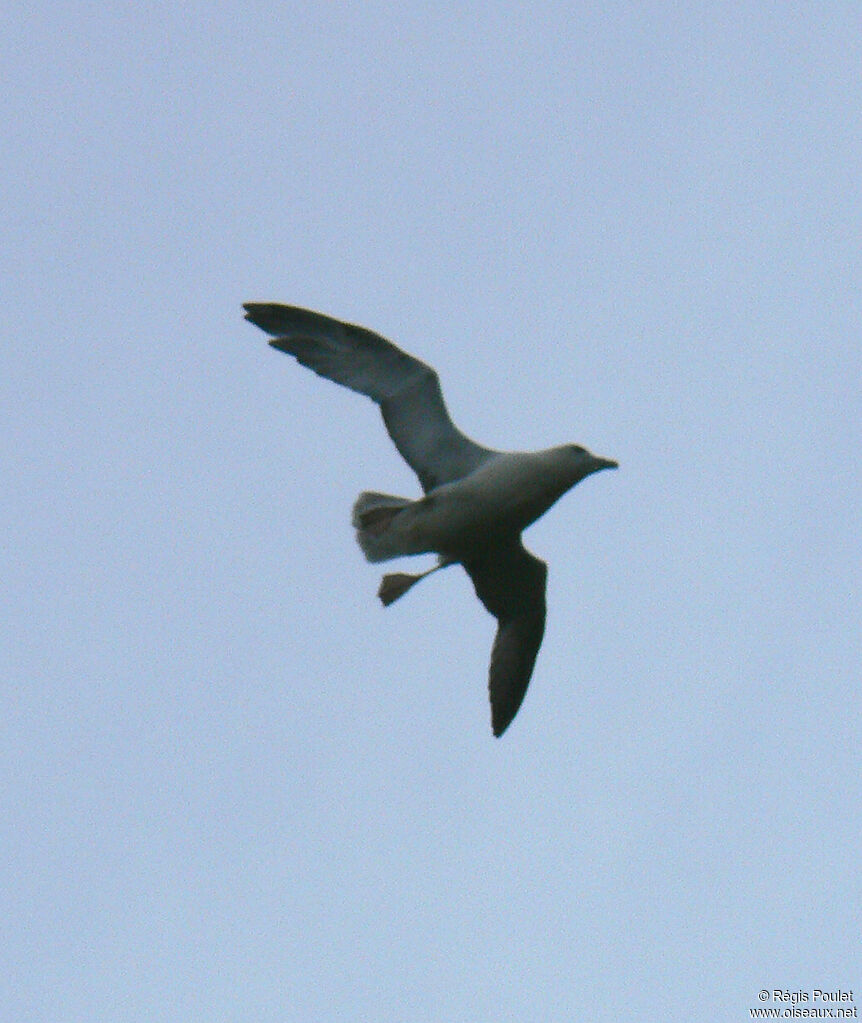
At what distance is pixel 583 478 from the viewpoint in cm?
1166

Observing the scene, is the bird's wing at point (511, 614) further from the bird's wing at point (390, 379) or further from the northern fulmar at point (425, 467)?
the bird's wing at point (390, 379)

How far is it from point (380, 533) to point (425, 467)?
1.68 ft

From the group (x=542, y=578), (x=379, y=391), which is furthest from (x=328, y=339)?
(x=542, y=578)

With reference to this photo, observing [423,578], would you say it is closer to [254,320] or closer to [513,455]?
[513,455]

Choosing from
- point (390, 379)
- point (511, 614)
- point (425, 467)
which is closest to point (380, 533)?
point (425, 467)

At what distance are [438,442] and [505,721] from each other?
225 cm

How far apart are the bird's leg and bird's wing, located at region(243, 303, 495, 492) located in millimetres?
611

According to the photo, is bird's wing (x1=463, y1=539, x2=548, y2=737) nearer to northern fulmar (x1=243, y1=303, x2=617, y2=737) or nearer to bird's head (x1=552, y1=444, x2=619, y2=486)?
northern fulmar (x1=243, y1=303, x2=617, y2=737)

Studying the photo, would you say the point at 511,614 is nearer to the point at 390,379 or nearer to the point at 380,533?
the point at 380,533

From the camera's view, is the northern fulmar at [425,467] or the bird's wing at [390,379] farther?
the bird's wing at [390,379]

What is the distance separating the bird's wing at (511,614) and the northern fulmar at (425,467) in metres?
0.11

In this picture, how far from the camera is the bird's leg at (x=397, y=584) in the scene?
1218 centimetres

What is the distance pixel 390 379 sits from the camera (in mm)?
11930

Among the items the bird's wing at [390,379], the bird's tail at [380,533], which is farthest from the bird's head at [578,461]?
the bird's tail at [380,533]
